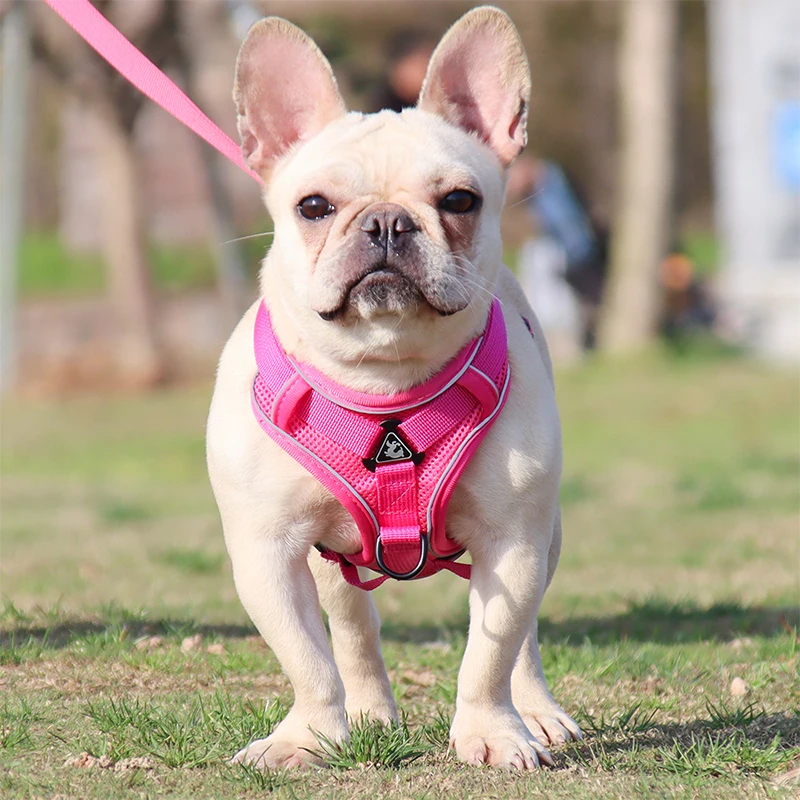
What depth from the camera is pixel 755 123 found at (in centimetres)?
1630

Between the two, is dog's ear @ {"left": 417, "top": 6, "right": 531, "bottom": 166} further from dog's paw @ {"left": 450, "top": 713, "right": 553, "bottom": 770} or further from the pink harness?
dog's paw @ {"left": 450, "top": 713, "right": 553, "bottom": 770}

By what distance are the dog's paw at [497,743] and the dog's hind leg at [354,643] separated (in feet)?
1.42

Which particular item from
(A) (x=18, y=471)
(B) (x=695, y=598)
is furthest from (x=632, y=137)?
(B) (x=695, y=598)

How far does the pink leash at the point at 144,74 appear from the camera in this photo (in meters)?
3.92

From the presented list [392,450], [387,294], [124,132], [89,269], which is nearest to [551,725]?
[392,450]

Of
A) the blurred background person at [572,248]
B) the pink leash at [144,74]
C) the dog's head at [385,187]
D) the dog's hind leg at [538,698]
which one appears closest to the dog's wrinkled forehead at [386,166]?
the dog's head at [385,187]

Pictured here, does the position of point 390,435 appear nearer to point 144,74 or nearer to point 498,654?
point 498,654

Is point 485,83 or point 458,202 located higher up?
point 485,83

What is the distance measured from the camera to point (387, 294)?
129 inches

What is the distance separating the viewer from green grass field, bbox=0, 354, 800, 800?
3240 mm

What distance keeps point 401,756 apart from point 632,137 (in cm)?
1185

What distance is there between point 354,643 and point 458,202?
4.15 ft

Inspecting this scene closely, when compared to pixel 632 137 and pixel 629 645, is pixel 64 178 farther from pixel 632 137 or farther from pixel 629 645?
pixel 629 645

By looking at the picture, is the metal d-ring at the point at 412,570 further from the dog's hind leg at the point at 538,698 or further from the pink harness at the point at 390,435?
the dog's hind leg at the point at 538,698
